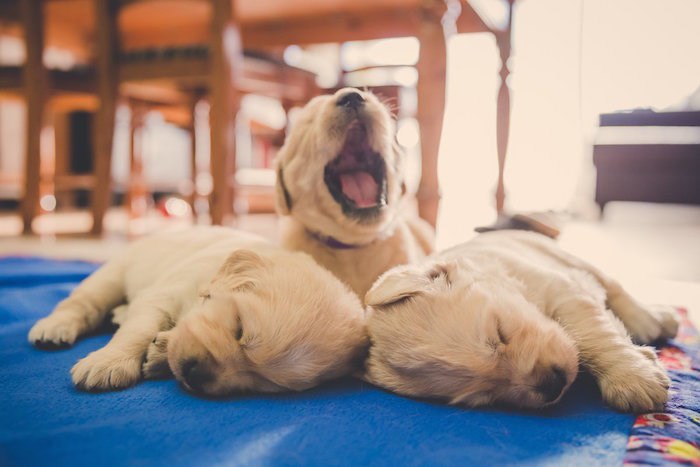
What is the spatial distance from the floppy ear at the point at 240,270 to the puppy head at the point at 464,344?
0.25 metres

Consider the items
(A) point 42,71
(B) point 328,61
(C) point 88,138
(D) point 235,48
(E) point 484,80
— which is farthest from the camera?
(B) point 328,61

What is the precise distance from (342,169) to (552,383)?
1112mm

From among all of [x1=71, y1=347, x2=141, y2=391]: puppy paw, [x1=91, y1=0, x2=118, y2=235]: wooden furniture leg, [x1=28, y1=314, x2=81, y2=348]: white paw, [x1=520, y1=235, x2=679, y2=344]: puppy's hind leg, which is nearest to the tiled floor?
[x1=91, y1=0, x2=118, y2=235]: wooden furniture leg

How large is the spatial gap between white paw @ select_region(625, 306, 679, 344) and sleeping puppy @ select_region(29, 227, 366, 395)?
794 mm

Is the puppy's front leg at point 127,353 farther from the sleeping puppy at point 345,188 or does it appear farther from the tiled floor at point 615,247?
the tiled floor at point 615,247

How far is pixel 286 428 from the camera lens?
911mm

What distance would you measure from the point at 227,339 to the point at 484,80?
2.85m

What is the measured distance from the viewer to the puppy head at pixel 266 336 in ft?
3.29

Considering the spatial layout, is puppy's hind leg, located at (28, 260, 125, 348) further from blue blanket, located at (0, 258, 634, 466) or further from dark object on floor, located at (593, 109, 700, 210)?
dark object on floor, located at (593, 109, 700, 210)

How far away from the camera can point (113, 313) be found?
1638 millimetres

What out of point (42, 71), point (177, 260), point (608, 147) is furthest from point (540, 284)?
point (608, 147)

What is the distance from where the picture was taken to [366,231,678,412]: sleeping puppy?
97 cm

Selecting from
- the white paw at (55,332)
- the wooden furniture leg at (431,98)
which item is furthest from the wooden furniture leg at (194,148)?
the white paw at (55,332)

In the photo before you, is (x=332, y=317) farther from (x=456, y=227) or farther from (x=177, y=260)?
(x=456, y=227)
